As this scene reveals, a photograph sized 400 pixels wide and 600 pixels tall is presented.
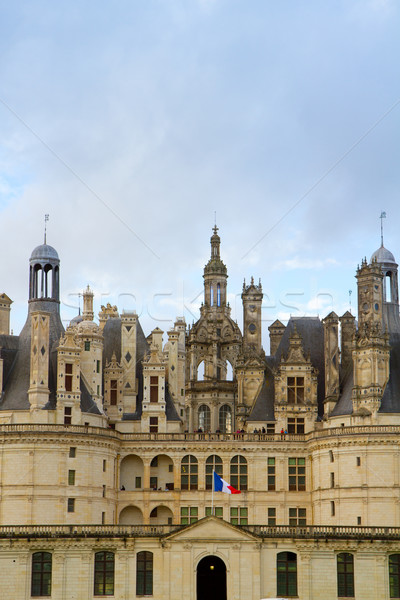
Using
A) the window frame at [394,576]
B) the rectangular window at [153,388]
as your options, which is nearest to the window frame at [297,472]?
the rectangular window at [153,388]

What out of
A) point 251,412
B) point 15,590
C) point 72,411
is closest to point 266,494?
point 251,412

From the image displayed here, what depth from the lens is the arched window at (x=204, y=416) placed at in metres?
116

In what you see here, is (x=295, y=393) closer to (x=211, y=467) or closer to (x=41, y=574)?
(x=211, y=467)

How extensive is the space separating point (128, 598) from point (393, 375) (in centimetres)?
2851

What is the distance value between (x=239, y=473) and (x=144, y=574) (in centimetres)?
1951

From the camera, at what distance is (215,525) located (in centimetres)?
7850

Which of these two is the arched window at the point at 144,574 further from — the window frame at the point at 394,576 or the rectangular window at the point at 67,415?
the rectangular window at the point at 67,415

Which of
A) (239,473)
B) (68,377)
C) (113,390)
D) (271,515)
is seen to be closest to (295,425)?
(239,473)

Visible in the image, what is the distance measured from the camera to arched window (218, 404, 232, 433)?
11412 centimetres

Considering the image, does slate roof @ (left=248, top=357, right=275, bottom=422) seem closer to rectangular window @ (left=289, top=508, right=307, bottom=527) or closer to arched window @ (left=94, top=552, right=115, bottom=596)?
rectangular window @ (left=289, top=508, right=307, bottom=527)

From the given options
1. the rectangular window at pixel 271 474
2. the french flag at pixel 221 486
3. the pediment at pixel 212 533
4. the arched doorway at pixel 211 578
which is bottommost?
the arched doorway at pixel 211 578

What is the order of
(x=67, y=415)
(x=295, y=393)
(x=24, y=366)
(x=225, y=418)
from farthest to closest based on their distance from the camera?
(x=225, y=418), (x=295, y=393), (x=24, y=366), (x=67, y=415)

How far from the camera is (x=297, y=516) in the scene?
311 ft

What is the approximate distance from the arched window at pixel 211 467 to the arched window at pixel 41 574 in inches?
826
